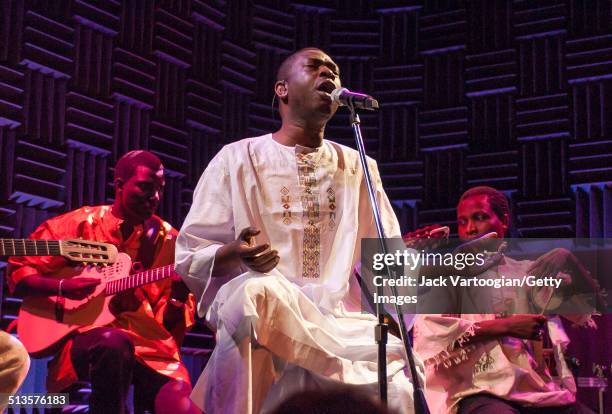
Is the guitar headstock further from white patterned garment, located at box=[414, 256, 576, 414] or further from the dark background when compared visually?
white patterned garment, located at box=[414, 256, 576, 414]

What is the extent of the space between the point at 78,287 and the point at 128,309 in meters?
0.31

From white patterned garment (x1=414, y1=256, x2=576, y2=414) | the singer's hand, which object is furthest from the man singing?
white patterned garment (x1=414, y1=256, x2=576, y2=414)

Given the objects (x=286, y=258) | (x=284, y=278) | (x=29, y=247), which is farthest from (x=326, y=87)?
(x=29, y=247)

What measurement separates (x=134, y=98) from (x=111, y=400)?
2454 millimetres

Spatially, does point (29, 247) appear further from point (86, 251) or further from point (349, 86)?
point (349, 86)

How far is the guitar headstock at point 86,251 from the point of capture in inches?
180

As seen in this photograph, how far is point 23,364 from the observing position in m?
3.82

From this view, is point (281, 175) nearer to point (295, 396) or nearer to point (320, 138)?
point (320, 138)

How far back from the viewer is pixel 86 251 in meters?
4.59

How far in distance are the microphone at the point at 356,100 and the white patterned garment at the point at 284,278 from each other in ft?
1.09

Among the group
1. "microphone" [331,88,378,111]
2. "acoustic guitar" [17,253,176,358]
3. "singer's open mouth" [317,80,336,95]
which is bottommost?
"acoustic guitar" [17,253,176,358]

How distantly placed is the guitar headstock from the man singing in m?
1.15

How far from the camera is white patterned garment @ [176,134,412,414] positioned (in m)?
3.13

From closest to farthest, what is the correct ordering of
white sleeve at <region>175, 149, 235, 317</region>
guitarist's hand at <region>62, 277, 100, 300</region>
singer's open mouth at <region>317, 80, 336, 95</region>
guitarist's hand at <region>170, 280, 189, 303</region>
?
1. white sleeve at <region>175, 149, 235, 317</region>
2. singer's open mouth at <region>317, 80, 336, 95</region>
3. guitarist's hand at <region>62, 277, 100, 300</region>
4. guitarist's hand at <region>170, 280, 189, 303</region>
